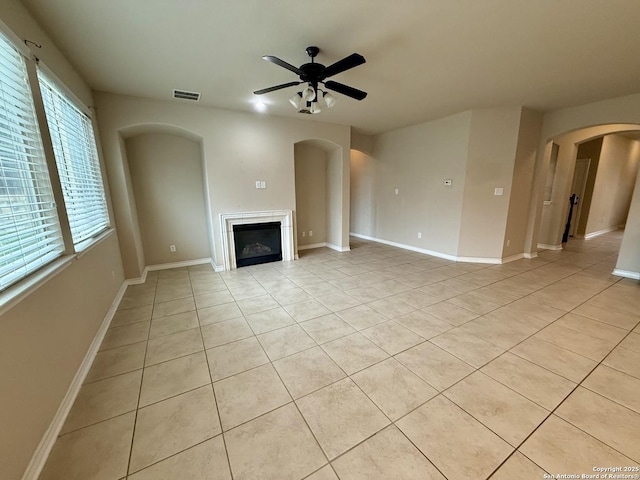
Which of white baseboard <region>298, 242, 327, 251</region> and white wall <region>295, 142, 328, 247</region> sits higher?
white wall <region>295, 142, 328, 247</region>

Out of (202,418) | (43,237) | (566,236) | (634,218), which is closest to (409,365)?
(202,418)

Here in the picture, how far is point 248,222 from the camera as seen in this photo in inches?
179

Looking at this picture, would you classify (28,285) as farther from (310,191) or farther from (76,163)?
(310,191)

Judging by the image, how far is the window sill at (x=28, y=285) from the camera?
1222 millimetres

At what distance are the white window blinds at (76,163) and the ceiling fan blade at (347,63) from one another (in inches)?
92.6

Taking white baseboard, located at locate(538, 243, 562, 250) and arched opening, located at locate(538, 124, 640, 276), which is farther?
white baseboard, located at locate(538, 243, 562, 250)

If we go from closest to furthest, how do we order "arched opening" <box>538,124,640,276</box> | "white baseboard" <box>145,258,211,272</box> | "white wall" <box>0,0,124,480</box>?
"white wall" <box>0,0,124,480</box> → "white baseboard" <box>145,258,211,272</box> → "arched opening" <box>538,124,640,276</box>

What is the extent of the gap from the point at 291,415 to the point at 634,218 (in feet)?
18.4

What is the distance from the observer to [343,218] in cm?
555

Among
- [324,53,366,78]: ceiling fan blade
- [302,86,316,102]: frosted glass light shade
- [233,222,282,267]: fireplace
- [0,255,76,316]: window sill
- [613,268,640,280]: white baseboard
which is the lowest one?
[613,268,640,280]: white baseboard

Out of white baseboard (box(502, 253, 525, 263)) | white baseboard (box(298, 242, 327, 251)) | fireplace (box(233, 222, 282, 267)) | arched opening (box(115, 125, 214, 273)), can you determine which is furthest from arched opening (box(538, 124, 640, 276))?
arched opening (box(115, 125, 214, 273))

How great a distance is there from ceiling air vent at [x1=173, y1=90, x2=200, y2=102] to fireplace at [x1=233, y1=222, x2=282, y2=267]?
201cm

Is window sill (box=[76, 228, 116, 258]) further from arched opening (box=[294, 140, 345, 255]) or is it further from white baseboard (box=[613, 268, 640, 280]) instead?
white baseboard (box=[613, 268, 640, 280])

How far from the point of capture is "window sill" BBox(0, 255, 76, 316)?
122cm
